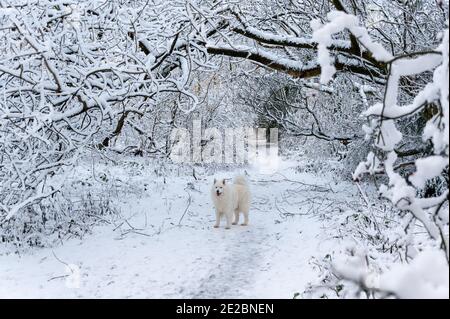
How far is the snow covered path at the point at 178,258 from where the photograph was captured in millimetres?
5184

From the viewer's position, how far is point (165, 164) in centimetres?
1339

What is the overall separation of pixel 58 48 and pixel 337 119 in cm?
824

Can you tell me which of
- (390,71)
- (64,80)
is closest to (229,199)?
(64,80)

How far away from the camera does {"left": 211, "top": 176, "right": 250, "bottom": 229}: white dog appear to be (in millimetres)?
8250

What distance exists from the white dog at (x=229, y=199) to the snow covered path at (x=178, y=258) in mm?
320

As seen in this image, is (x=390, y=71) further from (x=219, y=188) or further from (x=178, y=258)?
(x=219, y=188)

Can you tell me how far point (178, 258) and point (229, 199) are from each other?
7.50 feet

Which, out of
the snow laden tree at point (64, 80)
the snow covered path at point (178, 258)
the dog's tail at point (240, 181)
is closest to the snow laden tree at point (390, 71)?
the snow laden tree at point (64, 80)

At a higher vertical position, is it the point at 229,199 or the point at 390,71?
the point at 390,71

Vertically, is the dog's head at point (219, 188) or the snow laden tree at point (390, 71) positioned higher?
the snow laden tree at point (390, 71)

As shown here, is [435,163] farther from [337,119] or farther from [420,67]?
[337,119]

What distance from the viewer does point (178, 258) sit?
6.26 metres

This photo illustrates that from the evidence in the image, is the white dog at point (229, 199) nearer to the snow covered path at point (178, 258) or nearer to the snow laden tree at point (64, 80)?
the snow covered path at point (178, 258)

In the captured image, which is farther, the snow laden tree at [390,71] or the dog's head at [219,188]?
the dog's head at [219,188]
